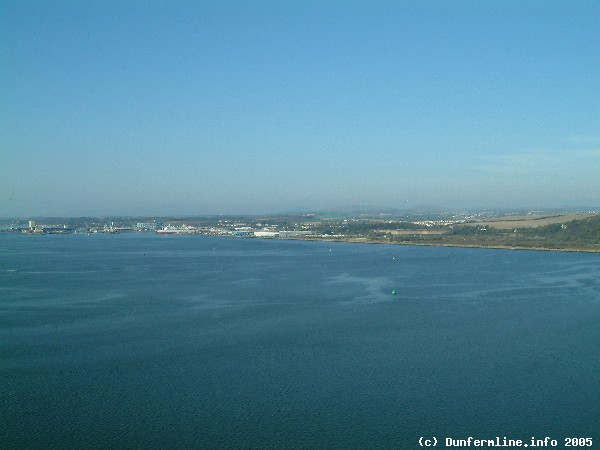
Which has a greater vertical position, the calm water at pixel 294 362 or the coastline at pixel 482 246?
the coastline at pixel 482 246

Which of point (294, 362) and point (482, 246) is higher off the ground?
point (482, 246)

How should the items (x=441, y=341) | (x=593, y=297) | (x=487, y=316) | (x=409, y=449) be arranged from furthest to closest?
1. (x=593, y=297)
2. (x=487, y=316)
3. (x=441, y=341)
4. (x=409, y=449)

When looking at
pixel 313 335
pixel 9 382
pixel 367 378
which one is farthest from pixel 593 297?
pixel 9 382

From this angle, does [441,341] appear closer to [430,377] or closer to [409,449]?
[430,377]

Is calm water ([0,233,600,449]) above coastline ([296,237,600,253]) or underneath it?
underneath

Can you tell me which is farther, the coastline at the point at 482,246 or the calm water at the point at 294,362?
the coastline at the point at 482,246

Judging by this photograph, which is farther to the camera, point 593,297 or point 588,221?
point 588,221

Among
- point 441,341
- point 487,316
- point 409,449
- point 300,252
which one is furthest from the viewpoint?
point 300,252

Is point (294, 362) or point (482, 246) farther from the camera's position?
point (482, 246)
